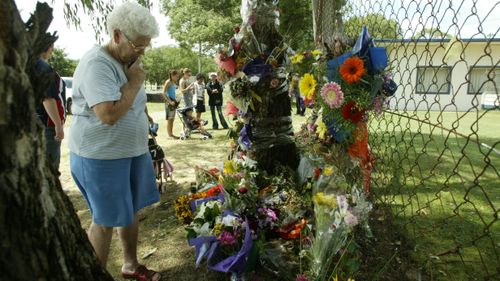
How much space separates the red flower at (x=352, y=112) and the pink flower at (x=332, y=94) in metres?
0.10

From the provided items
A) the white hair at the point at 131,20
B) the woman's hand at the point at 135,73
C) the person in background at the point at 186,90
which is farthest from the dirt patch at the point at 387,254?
the person in background at the point at 186,90

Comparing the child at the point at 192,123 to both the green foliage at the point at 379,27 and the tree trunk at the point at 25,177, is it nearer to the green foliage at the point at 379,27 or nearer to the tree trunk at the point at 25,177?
the green foliage at the point at 379,27

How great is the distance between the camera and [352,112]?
2.47 metres

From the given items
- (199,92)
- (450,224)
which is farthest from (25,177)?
(199,92)

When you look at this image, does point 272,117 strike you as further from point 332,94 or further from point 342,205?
point 342,205

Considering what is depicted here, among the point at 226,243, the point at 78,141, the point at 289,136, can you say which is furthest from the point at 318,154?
the point at 78,141

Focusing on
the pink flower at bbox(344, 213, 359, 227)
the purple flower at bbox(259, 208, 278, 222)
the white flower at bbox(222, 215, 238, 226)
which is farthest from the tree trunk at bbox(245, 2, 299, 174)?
the pink flower at bbox(344, 213, 359, 227)

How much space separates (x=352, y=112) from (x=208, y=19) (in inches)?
841

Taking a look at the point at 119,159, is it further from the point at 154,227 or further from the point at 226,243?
the point at 154,227

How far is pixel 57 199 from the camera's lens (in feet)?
3.40

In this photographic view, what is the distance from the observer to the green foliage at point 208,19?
21.2 metres

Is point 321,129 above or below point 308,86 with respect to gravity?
below

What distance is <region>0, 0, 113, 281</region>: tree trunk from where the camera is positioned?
84cm

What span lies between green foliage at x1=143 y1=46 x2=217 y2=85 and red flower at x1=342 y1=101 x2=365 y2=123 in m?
44.8
